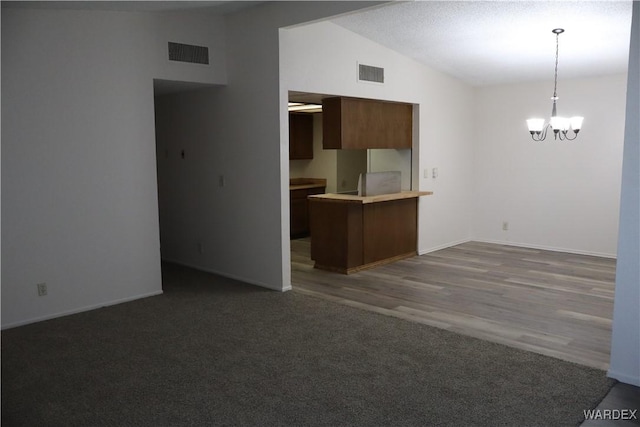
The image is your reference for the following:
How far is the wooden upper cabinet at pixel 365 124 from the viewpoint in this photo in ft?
19.8

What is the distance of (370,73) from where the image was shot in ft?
20.2

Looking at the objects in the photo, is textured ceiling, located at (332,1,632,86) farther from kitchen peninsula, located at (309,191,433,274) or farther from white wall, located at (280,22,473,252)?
kitchen peninsula, located at (309,191,433,274)

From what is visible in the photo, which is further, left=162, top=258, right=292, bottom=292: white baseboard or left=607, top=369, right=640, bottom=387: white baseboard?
left=162, top=258, right=292, bottom=292: white baseboard

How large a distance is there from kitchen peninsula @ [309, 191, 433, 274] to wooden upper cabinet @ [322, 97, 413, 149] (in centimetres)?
64

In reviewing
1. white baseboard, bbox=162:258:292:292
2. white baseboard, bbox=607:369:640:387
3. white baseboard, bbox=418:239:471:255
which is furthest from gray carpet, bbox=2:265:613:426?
white baseboard, bbox=418:239:471:255

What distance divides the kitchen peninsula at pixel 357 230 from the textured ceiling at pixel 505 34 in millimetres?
1770

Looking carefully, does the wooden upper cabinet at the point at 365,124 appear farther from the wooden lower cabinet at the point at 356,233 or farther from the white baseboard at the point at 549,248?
the white baseboard at the point at 549,248

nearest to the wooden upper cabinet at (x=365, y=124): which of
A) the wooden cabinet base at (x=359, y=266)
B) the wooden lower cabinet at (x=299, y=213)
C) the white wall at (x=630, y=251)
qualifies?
the wooden cabinet base at (x=359, y=266)

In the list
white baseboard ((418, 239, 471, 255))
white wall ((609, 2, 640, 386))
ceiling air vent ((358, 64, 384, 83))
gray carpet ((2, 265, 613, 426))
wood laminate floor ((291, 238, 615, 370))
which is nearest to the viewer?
gray carpet ((2, 265, 613, 426))

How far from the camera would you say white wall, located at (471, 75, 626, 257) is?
687 cm

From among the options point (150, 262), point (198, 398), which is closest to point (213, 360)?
point (198, 398)

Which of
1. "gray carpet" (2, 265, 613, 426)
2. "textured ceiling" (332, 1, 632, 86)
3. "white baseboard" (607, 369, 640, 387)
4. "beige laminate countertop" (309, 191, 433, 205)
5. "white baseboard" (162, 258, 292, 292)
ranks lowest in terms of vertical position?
"gray carpet" (2, 265, 613, 426)

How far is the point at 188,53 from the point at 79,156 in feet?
4.85

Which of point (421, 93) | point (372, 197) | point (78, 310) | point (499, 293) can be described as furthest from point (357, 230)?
point (78, 310)
